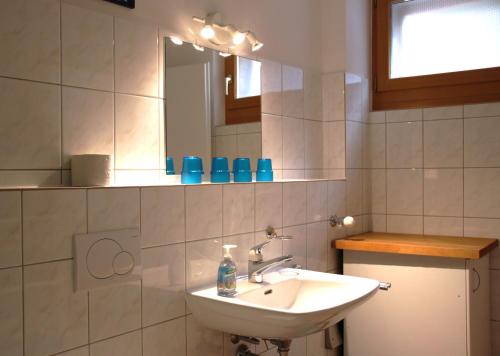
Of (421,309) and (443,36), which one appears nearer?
(421,309)

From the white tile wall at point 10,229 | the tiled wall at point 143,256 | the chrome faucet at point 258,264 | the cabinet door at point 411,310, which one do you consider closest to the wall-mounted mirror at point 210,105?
the tiled wall at point 143,256

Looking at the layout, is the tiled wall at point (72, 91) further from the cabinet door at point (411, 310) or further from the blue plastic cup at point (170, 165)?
the cabinet door at point (411, 310)

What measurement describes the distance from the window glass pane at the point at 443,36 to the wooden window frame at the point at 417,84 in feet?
0.15

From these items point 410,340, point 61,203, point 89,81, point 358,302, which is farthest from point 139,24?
point 410,340

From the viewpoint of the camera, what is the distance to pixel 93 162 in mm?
1525

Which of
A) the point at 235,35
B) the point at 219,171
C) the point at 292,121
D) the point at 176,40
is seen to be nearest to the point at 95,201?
the point at 219,171

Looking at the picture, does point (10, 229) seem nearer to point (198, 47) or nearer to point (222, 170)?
point (222, 170)

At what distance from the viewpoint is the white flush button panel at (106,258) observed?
1.42 metres

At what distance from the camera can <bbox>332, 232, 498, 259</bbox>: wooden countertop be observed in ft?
7.48

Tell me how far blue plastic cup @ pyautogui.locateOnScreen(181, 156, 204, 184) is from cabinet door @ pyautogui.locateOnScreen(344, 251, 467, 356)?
1.08 metres

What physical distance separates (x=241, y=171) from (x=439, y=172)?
4.22 ft

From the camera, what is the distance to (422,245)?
238cm

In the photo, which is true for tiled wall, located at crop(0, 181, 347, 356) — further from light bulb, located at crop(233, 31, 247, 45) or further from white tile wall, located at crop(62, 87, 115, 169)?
light bulb, located at crop(233, 31, 247, 45)

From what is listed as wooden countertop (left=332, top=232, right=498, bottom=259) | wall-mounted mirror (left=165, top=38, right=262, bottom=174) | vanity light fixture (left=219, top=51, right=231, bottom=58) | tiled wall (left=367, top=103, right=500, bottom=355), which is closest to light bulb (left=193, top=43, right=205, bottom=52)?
wall-mounted mirror (left=165, top=38, right=262, bottom=174)
